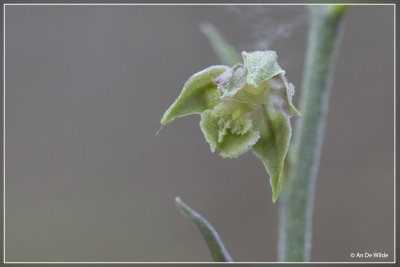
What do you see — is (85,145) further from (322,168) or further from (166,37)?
(322,168)

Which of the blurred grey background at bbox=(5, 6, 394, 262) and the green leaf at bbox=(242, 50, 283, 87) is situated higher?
the green leaf at bbox=(242, 50, 283, 87)

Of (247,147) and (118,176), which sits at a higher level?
(247,147)

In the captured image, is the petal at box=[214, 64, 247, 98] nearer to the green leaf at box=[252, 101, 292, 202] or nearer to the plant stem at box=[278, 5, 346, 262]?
the green leaf at box=[252, 101, 292, 202]

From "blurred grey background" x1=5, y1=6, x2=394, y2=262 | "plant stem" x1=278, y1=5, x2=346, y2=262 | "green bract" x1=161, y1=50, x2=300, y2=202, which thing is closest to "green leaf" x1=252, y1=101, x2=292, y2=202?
"green bract" x1=161, y1=50, x2=300, y2=202

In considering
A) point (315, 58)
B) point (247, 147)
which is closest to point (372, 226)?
point (315, 58)

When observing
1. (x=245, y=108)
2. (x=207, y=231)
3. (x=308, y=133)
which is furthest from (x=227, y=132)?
(x=308, y=133)
